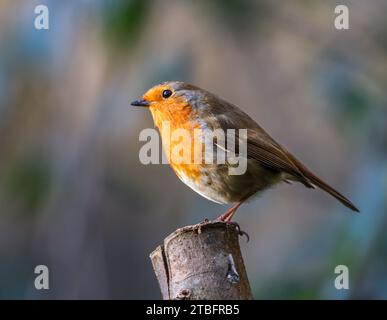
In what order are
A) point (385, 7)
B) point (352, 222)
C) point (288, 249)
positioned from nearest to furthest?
point (352, 222)
point (385, 7)
point (288, 249)

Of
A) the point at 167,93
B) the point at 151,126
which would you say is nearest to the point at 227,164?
the point at 167,93

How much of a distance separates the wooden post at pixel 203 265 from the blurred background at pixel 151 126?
5.19ft

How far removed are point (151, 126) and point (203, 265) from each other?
4055mm

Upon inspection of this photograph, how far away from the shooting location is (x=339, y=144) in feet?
25.4

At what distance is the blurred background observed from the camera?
563cm

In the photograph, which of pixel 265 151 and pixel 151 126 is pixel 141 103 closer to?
pixel 265 151

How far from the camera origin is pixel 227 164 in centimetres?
477

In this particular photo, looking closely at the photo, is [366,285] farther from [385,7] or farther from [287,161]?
[385,7]

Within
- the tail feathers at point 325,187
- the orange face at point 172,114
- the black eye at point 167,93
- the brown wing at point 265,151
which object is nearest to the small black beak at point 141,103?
the orange face at point 172,114

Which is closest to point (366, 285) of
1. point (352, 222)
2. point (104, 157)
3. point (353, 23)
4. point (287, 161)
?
point (352, 222)

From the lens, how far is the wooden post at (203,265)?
3354 mm

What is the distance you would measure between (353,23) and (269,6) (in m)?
0.61

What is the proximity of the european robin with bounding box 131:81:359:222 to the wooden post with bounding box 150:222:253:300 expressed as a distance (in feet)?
3.64

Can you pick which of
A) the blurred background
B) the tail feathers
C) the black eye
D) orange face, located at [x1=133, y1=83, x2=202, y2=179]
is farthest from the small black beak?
the tail feathers
